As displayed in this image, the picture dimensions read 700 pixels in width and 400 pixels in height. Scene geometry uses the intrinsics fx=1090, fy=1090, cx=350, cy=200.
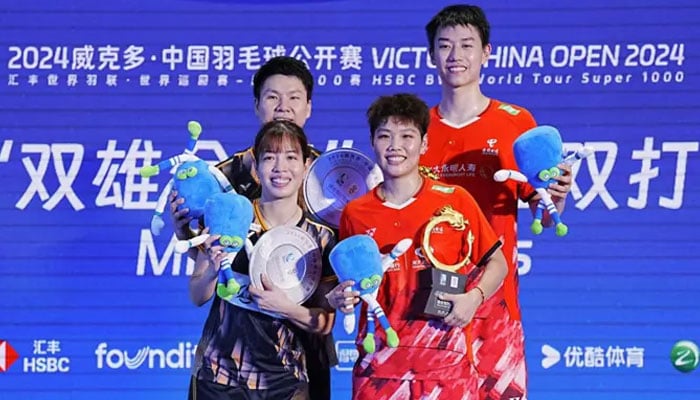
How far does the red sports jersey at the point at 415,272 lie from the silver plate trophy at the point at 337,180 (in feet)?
0.45

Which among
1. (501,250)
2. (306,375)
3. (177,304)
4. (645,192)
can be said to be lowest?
(306,375)

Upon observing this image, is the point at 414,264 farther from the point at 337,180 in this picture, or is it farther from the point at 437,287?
the point at 337,180

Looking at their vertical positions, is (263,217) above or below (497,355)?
above

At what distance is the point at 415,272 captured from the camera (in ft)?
8.93

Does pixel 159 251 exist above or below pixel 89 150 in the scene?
below

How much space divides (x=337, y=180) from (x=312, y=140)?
157cm

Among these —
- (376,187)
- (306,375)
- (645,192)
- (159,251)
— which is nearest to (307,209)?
(376,187)

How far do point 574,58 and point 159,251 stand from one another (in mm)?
1875

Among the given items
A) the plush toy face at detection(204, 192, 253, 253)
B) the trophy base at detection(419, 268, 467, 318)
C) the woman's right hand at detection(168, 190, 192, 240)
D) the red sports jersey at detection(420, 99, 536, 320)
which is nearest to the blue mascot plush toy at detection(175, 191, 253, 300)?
the plush toy face at detection(204, 192, 253, 253)

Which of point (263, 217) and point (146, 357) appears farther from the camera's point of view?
point (146, 357)

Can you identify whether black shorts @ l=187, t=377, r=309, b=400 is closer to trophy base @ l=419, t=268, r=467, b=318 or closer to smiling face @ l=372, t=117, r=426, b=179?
trophy base @ l=419, t=268, r=467, b=318

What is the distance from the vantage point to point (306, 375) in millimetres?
2865

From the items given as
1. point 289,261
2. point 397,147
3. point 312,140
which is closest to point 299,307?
point 289,261

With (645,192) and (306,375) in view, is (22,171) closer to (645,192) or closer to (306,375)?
(306,375)
